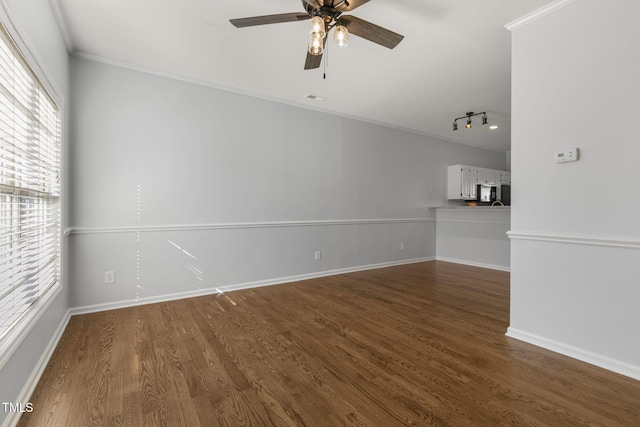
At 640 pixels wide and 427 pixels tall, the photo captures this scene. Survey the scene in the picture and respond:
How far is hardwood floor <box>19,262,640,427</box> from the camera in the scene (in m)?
1.49

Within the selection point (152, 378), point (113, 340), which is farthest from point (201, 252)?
point (152, 378)

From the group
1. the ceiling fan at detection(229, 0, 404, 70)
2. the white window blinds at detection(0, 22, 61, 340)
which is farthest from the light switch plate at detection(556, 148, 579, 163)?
the white window blinds at detection(0, 22, 61, 340)

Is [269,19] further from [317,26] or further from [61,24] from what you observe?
[61,24]

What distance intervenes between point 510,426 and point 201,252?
3153 millimetres

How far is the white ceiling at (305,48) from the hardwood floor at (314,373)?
2.53 metres

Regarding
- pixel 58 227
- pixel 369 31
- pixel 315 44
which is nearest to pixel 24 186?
pixel 58 227

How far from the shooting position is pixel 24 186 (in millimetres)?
1646

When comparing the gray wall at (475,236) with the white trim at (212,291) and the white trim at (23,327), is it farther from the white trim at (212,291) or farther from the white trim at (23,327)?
the white trim at (23,327)

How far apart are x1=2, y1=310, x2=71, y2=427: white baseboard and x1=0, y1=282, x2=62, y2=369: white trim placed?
0.97ft

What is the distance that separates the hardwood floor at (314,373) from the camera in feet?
4.89

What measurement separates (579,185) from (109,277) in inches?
164

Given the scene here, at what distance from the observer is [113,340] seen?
2309 millimetres

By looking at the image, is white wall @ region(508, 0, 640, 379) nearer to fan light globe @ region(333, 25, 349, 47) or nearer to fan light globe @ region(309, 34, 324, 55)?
fan light globe @ region(333, 25, 349, 47)

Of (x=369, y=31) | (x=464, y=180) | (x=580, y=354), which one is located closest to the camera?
(x=369, y=31)
